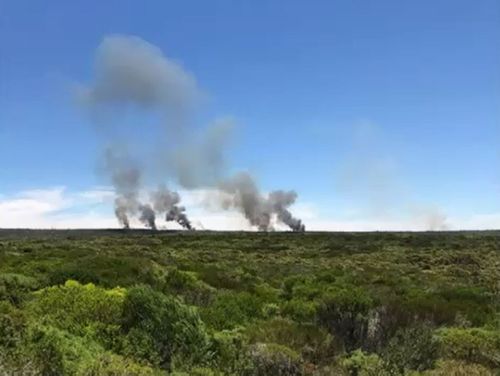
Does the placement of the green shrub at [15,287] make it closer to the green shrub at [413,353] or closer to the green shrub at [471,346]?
the green shrub at [413,353]

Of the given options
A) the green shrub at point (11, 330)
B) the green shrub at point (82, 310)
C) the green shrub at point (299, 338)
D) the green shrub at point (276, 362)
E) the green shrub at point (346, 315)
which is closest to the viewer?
the green shrub at point (11, 330)

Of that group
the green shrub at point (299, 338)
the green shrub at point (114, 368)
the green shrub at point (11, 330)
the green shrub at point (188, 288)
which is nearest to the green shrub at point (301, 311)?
the green shrub at point (299, 338)

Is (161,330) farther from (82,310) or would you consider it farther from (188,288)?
(188,288)

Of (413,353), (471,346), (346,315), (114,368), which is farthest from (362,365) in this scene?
(114,368)

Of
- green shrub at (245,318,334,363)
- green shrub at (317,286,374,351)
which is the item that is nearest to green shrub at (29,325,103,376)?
green shrub at (245,318,334,363)

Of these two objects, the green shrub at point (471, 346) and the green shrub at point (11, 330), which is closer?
the green shrub at point (11, 330)

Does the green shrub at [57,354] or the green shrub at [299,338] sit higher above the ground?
the green shrub at [57,354]

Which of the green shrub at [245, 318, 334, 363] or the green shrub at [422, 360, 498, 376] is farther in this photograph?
the green shrub at [245, 318, 334, 363]

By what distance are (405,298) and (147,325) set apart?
9.25 m

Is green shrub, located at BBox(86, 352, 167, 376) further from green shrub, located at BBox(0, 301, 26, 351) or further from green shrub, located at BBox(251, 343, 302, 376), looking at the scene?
green shrub, located at BBox(251, 343, 302, 376)

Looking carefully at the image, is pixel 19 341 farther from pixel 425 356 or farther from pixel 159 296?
pixel 425 356

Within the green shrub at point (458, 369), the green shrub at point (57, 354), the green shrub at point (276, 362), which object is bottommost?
the green shrub at point (458, 369)

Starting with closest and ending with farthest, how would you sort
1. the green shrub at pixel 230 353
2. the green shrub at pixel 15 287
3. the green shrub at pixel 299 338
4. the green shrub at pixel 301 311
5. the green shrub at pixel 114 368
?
the green shrub at pixel 114 368 → the green shrub at pixel 230 353 → the green shrub at pixel 299 338 → the green shrub at pixel 301 311 → the green shrub at pixel 15 287

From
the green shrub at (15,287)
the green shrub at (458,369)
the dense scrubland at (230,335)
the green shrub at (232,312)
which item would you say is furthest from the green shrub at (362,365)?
the green shrub at (15,287)
